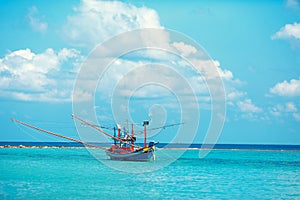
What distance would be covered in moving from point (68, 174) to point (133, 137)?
20207 mm

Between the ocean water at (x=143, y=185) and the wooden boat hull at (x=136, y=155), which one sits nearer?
the ocean water at (x=143, y=185)

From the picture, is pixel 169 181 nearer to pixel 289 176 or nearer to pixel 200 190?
pixel 200 190

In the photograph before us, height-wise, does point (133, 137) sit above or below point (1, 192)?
above

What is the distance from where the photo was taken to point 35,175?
123 feet

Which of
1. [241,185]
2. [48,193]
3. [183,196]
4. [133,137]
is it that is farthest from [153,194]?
[133,137]

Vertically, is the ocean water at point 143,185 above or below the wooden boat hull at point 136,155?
below

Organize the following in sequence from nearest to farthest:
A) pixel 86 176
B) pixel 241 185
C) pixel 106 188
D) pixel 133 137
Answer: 1. pixel 106 188
2. pixel 241 185
3. pixel 86 176
4. pixel 133 137

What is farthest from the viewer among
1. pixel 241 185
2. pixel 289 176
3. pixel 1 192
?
pixel 289 176

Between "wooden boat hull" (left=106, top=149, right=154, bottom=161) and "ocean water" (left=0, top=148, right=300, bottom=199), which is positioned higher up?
"wooden boat hull" (left=106, top=149, right=154, bottom=161)

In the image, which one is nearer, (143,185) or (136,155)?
(143,185)

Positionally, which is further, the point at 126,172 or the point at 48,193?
the point at 126,172

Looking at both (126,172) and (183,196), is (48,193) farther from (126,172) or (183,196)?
→ (126,172)

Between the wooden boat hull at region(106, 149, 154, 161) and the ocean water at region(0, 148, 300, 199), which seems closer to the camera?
the ocean water at region(0, 148, 300, 199)

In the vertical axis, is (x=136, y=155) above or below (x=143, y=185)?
above
